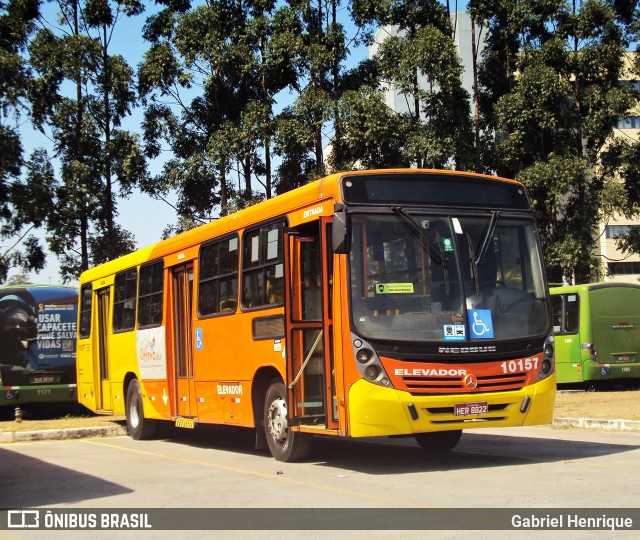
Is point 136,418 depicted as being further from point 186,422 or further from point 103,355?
point 186,422

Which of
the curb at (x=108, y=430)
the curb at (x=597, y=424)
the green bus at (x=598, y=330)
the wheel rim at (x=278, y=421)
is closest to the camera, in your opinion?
the wheel rim at (x=278, y=421)

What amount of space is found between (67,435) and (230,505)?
365 inches

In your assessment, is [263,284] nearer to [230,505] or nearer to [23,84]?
[230,505]

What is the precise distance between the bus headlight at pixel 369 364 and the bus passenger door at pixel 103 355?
993 centimetres

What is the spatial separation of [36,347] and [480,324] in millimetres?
14102

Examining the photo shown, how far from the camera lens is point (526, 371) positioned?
11172mm

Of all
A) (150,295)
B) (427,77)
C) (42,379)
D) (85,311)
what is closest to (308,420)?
(150,295)

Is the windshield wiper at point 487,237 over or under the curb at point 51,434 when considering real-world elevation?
over

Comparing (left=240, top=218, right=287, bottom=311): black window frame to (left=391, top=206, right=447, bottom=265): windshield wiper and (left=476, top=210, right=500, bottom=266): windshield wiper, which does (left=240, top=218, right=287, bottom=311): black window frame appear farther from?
(left=476, top=210, right=500, bottom=266): windshield wiper

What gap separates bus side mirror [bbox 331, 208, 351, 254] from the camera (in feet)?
34.5

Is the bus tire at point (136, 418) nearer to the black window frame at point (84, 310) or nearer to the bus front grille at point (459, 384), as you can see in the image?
the black window frame at point (84, 310)

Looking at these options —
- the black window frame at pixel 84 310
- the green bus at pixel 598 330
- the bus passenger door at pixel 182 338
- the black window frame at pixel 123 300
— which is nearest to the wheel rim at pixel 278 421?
the bus passenger door at pixel 182 338

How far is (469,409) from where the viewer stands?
35.2 feet

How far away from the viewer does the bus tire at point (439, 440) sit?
12789 millimetres
